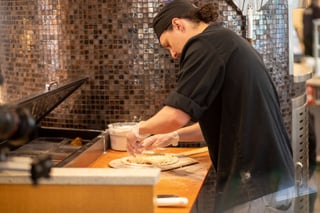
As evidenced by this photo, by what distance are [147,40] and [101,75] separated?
31 cm

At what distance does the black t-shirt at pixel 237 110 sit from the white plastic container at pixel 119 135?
685 mm

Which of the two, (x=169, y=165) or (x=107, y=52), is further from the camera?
(x=107, y=52)

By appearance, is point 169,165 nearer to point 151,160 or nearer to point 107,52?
point 151,160

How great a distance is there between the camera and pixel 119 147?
10.1 feet

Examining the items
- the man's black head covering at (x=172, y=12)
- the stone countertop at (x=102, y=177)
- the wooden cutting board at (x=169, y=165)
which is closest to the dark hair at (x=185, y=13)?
the man's black head covering at (x=172, y=12)

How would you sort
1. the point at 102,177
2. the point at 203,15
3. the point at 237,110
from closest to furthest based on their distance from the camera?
the point at 102,177, the point at 237,110, the point at 203,15

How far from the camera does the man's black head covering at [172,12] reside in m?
2.53

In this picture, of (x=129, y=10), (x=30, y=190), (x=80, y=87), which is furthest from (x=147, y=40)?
(x=30, y=190)

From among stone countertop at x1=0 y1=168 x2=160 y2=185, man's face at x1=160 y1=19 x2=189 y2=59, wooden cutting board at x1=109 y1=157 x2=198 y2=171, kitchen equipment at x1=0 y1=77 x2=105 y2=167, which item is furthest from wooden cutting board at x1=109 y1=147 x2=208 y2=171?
stone countertop at x1=0 y1=168 x2=160 y2=185

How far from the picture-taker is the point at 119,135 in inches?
119

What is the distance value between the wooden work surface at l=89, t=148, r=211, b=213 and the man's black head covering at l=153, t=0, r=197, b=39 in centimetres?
62

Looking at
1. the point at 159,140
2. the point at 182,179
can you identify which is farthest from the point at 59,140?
the point at 182,179

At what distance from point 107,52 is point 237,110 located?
1.01 m

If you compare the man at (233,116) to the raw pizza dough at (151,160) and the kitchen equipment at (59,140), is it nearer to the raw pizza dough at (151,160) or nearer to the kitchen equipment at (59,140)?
the raw pizza dough at (151,160)
